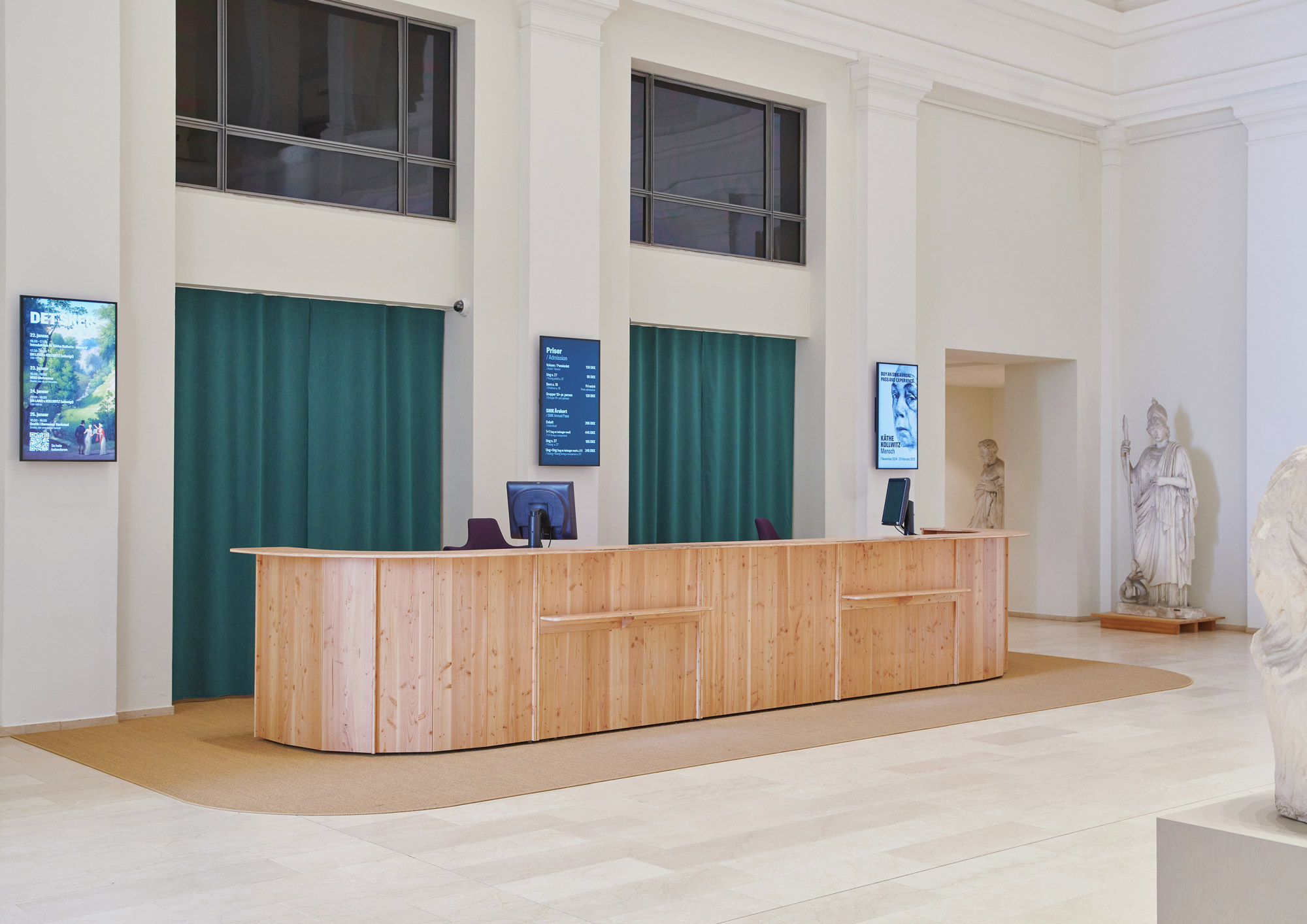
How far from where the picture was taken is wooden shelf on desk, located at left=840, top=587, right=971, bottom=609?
7695 millimetres

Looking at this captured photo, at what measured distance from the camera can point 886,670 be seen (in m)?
7.94

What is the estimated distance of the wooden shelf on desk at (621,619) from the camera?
6.39m

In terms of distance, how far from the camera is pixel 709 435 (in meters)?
9.89

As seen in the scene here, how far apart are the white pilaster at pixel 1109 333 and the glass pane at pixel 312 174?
759 cm

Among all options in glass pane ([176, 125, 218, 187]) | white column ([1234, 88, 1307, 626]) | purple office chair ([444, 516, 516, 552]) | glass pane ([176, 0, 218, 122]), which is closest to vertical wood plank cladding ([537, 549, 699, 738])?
purple office chair ([444, 516, 516, 552])

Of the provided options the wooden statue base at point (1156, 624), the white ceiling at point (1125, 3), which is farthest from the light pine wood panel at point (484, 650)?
the white ceiling at point (1125, 3)

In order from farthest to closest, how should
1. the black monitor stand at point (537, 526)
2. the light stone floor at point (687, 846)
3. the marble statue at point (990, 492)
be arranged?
the marble statue at point (990, 492) < the black monitor stand at point (537, 526) < the light stone floor at point (687, 846)

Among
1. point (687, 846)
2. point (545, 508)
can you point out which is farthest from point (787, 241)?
point (687, 846)

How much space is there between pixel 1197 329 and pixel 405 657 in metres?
9.00

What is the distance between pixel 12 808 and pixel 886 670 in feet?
16.6

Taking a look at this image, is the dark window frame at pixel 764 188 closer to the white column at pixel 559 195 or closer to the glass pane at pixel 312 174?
the white column at pixel 559 195

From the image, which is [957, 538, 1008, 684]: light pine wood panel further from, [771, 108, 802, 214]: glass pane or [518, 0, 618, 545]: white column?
[771, 108, 802, 214]: glass pane

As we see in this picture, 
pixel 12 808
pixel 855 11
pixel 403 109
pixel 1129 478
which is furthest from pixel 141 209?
pixel 1129 478

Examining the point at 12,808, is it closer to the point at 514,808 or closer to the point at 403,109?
the point at 514,808
